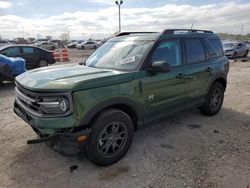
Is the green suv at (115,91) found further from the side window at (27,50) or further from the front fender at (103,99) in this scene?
the side window at (27,50)

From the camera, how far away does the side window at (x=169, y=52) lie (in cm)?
407

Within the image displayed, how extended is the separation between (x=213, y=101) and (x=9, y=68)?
23.1 feet

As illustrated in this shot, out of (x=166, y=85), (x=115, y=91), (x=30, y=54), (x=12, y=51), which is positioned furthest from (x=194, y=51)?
(x=30, y=54)

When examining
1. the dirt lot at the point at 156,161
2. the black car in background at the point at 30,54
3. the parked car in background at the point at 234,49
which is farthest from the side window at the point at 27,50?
the parked car in background at the point at 234,49

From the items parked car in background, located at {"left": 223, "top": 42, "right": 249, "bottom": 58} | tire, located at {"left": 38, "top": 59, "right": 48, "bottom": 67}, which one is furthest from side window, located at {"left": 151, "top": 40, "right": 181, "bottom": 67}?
parked car in background, located at {"left": 223, "top": 42, "right": 249, "bottom": 58}

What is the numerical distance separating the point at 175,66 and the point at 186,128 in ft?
4.48

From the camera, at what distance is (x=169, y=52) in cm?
433

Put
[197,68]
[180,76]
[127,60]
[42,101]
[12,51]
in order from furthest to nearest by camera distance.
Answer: [12,51] → [197,68] → [180,76] → [127,60] → [42,101]

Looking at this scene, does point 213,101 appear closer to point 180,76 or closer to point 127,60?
point 180,76

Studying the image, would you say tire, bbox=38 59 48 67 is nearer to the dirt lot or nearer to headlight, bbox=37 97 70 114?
the dirt lot

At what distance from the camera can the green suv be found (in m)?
3.09

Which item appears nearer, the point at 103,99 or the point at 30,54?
the point at 103,99

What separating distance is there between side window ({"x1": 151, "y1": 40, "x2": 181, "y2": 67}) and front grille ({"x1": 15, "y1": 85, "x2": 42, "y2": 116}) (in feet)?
6.14

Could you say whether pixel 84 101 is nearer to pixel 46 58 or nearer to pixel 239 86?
pixel 239 86
